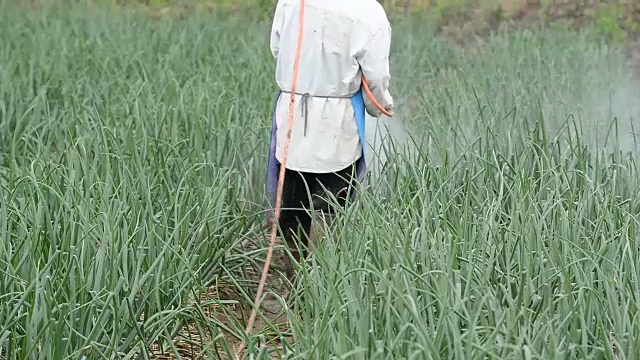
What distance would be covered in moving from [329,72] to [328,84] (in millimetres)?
36

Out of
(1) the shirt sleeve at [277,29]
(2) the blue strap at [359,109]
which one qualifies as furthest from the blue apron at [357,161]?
(1) the shirt sleeve at [277,29]

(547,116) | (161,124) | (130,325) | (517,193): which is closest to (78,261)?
(130,325)

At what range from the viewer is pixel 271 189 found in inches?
140

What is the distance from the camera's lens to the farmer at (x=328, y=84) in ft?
10.7

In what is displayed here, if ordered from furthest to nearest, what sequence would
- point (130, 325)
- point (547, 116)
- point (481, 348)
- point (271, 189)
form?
1. point (547, 116)
2. point (271, 189)
3. point (130, 325)
4. point (481, 348)

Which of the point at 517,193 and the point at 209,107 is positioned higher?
the point at 517,193

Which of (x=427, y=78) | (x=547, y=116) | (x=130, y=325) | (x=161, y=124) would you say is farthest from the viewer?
(x=427, y=78)

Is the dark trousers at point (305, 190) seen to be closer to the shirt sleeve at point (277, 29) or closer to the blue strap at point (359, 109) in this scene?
the blue strap at point (359, 109)

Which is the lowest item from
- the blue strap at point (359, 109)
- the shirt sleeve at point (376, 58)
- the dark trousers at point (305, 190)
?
the dark trousers at point (305, 190)

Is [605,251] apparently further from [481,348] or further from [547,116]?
[547,116]

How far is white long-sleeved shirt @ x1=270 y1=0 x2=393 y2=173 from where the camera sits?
326cm

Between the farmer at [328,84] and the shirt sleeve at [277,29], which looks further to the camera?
the shirt sleeve at [277,29]

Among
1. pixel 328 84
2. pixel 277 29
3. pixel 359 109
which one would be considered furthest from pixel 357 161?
pixel 277 29

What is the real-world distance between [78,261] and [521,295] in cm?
99
